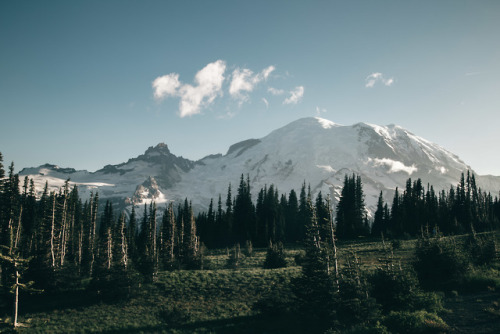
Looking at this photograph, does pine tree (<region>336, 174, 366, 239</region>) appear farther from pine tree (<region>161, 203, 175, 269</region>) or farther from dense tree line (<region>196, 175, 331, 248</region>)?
pine tree (<region>161, 203, 175, 269</region>)

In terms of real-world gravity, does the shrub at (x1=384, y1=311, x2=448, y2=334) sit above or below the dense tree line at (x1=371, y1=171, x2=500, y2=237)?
below

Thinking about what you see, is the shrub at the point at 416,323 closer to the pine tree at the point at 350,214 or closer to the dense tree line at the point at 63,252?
the dense tree line at the point at 63,252

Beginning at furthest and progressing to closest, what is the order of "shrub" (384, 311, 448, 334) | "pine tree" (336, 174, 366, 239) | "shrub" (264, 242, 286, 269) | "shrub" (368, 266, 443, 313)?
1. "pine tree" (336, 174, 366, 239)
2. "shrub" (264, 242, 286, 269)
3. "shrub" (368, 266, 443, 313)
4. "shrub" (384, 311, 448, 334)

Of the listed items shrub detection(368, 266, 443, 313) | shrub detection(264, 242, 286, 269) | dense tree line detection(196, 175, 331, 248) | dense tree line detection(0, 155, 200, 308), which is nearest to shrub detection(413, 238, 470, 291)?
shrub detection(368, 266, 443, 313)

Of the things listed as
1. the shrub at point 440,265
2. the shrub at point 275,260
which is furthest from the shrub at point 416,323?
the shrub at point 275,260

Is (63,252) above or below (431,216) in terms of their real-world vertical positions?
below

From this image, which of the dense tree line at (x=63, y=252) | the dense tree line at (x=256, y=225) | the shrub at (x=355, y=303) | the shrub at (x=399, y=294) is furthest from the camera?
the dense tree line at (x=256, y=225)

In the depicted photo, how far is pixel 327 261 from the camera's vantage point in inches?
1337

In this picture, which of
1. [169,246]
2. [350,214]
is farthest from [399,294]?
[350,214]

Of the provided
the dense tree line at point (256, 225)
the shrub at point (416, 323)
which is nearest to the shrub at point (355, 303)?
the shrub at point (416, 323)

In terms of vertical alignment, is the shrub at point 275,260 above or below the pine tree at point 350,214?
below

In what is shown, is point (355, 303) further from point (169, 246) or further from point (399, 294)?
point (169, 246)

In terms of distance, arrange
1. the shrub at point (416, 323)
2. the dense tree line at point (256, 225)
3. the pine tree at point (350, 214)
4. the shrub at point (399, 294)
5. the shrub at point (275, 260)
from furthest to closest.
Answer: the dense tree line at point (256, 225) → the pine tree at point (350, 214) → the shrub at point (275, 260) → the shrub at point (399, 294) → the shrub at point (416, 323)

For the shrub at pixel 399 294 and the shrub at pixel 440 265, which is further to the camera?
the shrub at pixel 440 265
